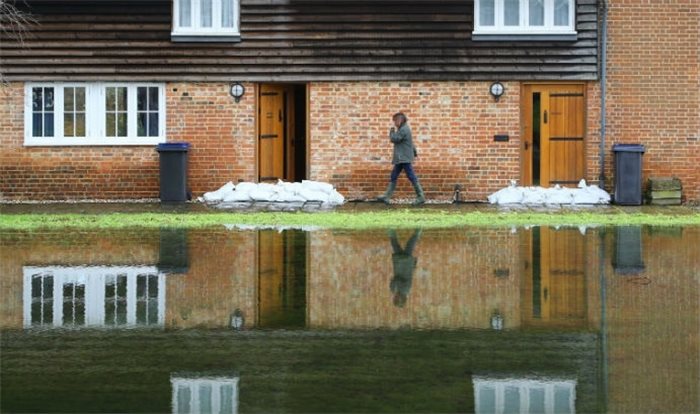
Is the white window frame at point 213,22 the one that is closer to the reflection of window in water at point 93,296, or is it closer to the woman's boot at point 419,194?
the woman's boot at point 419,194

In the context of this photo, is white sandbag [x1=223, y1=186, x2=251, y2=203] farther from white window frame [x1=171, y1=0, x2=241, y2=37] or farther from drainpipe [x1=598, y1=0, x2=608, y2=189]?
drainpipe [x1=598, y1=0, x2=608, y2=189]

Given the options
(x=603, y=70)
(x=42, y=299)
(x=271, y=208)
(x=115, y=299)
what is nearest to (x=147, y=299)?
(x=115, y=299)

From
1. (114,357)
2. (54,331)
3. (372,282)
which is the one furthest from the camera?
(372,282)

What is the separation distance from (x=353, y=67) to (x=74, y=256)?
1040 centimetres

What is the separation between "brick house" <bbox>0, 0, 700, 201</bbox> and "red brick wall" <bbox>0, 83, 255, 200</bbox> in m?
0.03

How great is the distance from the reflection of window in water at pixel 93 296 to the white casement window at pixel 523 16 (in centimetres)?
1212

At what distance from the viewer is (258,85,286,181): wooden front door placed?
26000 millimetres

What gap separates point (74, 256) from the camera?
15969 millimetres

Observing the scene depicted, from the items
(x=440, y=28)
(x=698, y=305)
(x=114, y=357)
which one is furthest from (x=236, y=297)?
(x=440, y=28)

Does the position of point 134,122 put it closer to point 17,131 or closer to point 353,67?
point 17,131

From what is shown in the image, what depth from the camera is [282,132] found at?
26703 millimetres

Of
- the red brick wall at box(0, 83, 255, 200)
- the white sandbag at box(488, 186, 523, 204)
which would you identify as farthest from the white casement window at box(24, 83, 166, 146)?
the white sandbag at box(488, 186, 523, 204)

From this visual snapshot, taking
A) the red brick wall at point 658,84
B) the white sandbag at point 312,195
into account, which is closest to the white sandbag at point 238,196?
the white sandbag at point 312,195

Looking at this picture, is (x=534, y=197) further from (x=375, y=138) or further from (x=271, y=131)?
(x=271, y=131)
